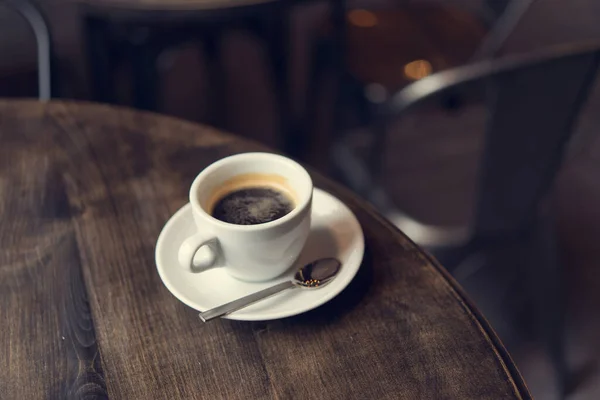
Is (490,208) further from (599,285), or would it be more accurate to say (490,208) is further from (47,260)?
(47,260)

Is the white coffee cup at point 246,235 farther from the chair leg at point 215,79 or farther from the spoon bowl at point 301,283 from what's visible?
the chair leg at point 215,79

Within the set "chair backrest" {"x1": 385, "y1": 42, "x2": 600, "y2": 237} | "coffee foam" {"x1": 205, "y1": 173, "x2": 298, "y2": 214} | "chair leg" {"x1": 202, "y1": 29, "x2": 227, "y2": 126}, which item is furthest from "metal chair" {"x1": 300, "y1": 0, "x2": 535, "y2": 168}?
"coffee foam" {"x1": 205, "y1": 173, "x2": 298, "y2": 214}

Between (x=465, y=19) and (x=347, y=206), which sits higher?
(x=347, y=206)

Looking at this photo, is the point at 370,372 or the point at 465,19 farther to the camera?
the point at 465,19

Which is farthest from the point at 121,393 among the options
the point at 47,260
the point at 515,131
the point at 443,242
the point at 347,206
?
the point at 443,242

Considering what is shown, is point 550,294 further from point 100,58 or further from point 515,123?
point 100,58

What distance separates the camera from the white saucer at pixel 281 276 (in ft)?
1.82

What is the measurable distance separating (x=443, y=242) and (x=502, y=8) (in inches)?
26.3

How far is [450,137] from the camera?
1.91 m

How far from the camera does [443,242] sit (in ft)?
3.83

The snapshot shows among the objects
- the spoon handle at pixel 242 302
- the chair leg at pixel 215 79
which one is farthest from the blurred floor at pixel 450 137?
the spoon handle at pixel 242 302

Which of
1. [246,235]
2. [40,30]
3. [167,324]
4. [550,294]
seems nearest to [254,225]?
[246,235]

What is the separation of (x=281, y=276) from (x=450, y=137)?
1.43m

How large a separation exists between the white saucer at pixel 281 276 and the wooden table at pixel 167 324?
19mm
